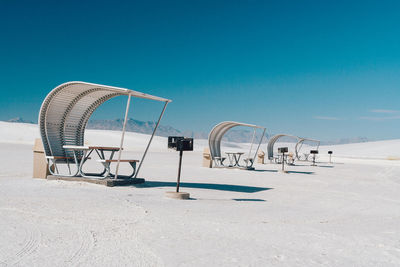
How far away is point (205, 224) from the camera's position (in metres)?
6.03

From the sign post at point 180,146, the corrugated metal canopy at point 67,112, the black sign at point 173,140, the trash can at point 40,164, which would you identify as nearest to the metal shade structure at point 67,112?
the corrugated metal canopy at point 67,112

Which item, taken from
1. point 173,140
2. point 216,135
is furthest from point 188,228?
point 216,135

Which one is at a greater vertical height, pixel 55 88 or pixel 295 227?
pixel 55 88

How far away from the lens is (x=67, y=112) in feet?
39.3

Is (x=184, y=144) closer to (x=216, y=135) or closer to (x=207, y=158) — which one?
(x=207, y=158)

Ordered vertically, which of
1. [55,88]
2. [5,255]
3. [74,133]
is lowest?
[5,255]

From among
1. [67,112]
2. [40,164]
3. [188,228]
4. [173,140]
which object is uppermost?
[67,112]

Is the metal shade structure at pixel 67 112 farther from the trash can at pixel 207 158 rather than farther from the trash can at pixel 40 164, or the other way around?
the trash can at pixel 207 158

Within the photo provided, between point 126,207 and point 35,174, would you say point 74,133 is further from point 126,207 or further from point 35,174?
point 126,207

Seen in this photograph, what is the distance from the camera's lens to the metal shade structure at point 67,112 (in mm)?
11250

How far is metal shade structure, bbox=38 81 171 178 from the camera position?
11.2 metres

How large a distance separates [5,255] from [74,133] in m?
8.54

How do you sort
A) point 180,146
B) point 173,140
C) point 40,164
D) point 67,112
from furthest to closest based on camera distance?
1. point 67,112
2. point 40,164
3. point 173,140
4. point 180,146

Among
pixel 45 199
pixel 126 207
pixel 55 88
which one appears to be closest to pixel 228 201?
pixel 126 207
